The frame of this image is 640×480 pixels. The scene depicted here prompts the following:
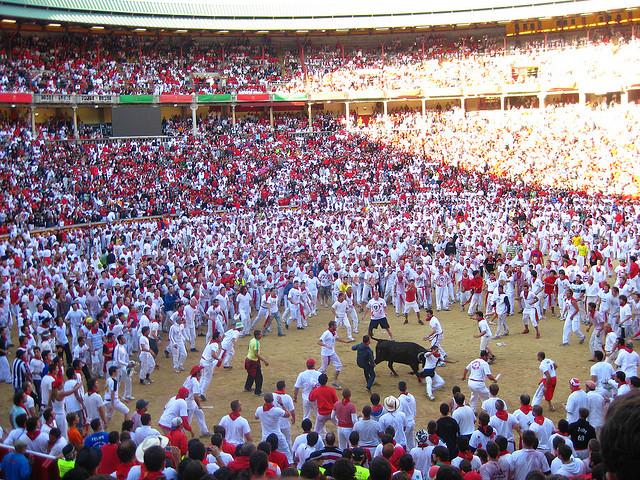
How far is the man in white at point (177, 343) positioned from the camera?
1509 centimetres

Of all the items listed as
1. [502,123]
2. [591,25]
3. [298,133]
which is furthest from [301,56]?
[591,25]

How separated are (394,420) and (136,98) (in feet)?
130

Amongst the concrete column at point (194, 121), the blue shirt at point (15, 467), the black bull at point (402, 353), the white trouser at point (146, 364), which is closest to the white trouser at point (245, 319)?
the white trouser at point (146, 364)

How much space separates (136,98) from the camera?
146 feet

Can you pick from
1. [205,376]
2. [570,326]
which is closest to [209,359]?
[205,376]

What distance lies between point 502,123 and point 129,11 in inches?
1089

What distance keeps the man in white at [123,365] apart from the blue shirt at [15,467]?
5779 mm

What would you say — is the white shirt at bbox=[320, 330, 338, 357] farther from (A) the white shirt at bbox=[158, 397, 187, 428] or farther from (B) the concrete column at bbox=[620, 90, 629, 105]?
(B) the concrete column at bbox=[620, 90, 629, 105]

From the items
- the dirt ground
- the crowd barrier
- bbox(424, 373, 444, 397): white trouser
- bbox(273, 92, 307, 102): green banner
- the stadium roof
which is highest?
the stadium roof

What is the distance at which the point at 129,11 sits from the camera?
47.2m

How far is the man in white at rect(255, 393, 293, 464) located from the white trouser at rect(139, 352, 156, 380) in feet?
16.9

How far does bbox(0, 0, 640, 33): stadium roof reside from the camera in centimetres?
4741

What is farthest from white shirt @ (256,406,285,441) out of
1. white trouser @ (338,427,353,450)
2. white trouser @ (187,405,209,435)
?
white trouser @ (187,405,209,435)

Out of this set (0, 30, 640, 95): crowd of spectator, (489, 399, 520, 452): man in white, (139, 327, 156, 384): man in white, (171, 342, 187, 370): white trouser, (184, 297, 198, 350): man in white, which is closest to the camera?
(489, 399, 520, 452): man in white
